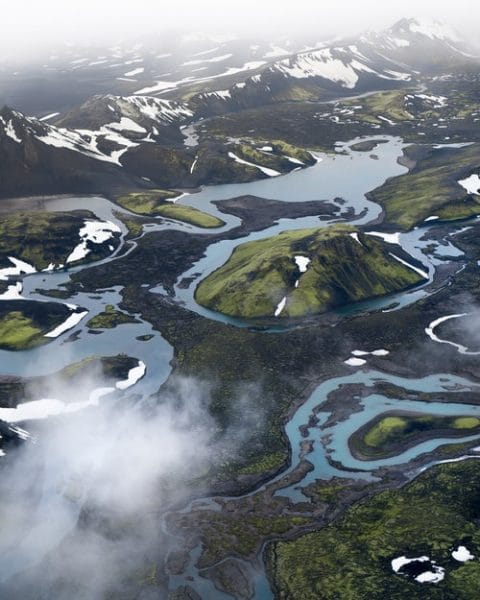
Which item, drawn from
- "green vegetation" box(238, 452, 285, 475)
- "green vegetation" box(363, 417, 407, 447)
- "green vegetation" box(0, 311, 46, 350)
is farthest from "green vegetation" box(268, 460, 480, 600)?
"green vegetation" box(0, 311, 46, 350)

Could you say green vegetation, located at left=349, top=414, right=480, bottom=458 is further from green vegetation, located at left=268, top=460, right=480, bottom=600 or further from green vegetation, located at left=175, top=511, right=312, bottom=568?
green vegetation, located at left=175, top=511, right=312, bottom=568

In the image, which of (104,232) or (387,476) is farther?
(104,232)

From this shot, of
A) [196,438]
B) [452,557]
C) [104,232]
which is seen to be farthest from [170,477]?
[104,232]

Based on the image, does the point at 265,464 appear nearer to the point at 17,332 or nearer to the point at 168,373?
the point at 168,373

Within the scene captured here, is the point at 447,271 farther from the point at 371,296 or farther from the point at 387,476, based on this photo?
the point at 387,476

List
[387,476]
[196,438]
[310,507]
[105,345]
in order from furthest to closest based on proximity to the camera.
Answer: [105,345]
[196,438]
[387,476]
[310,507]

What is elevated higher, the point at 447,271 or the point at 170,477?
the point at 170,477

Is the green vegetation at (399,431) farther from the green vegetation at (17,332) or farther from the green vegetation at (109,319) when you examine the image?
the green vegetation at (17,332)

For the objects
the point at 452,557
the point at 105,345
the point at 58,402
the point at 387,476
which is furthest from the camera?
the point at 105,345
